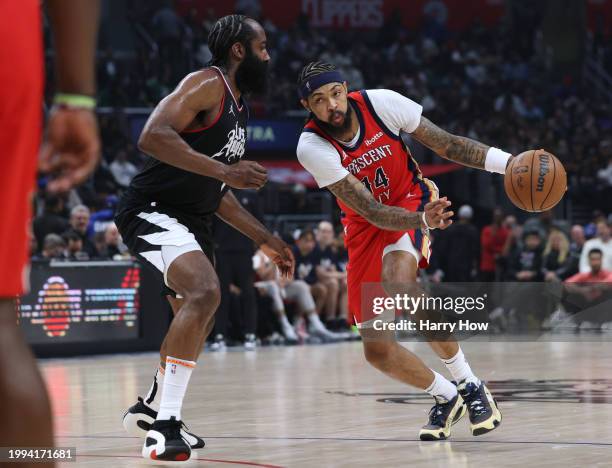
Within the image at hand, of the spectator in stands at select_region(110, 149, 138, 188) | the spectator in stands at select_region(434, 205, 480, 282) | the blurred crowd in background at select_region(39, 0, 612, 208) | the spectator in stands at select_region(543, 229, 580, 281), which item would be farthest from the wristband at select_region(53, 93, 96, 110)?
the blurred crowd in background at select_region(39, 0, 612, 208)

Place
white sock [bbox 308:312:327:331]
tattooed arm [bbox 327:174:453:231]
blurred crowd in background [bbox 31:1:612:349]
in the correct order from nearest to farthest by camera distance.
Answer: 1. tattooed arm [bbox 327:174:453:231]
2. blurred crowd in background [bbox 31:1:612:349]
3. white sock [bbox 308:312:327:331]

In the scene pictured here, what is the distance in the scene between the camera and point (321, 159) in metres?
5.95

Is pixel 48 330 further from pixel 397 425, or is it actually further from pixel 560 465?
pixel 560 465

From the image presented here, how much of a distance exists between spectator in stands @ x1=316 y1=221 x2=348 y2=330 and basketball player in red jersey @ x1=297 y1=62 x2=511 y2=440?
9.51m

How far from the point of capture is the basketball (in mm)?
5805

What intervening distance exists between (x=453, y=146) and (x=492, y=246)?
40.0ft

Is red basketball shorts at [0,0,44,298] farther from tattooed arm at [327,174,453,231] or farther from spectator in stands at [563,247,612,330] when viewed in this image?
spectator in stands at [563,247,612,330]

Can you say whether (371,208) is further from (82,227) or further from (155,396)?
(82,227)

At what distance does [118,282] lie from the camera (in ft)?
42.2

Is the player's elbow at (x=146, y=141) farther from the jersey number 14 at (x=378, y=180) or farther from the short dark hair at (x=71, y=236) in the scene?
the short dark hair at (x=71, y=236)

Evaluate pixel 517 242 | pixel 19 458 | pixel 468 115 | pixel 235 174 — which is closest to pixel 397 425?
pixel 235 174

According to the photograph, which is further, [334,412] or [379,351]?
[334,412]

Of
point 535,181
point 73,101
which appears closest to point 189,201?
point 535,181

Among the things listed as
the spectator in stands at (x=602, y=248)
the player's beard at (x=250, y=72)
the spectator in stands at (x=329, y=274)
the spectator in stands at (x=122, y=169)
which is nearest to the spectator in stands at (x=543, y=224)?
the spectator in stands at (x=602, y=248)
